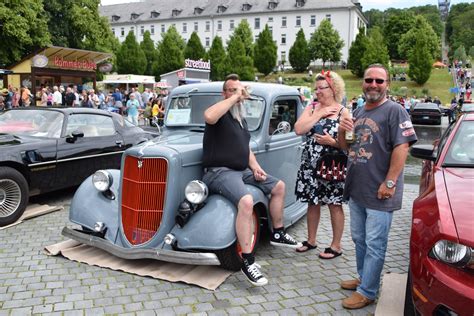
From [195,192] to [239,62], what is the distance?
6103cm

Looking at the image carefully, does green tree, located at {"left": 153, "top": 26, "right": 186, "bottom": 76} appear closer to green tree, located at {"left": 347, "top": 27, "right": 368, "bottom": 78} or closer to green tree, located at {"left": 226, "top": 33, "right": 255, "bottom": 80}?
green tree, located at {"left": 226, "top": 33, "right": 255, "bottom": 80}

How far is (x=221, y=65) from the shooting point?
6606 centimetres

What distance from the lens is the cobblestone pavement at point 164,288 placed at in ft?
12.3

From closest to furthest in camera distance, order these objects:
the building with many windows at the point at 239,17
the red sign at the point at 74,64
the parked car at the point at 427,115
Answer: the red sign at the point at 74,64 < the parked car at the point at 427,115 < the building with many windows at the point at 239,17

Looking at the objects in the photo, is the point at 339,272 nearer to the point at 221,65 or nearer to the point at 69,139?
the point at 69,139

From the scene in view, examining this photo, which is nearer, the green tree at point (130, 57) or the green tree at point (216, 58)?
the green tree at point (216, 58)

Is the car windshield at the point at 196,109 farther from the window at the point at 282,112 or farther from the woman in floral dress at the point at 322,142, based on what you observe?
the woman in floral dress at the point at 322,142

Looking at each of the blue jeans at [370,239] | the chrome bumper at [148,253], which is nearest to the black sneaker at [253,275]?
the chrome bumper at [148,253]

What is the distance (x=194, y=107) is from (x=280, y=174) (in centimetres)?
141

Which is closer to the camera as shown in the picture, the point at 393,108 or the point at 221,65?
the point at 393,108

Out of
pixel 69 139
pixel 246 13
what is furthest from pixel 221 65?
pixel 69 139

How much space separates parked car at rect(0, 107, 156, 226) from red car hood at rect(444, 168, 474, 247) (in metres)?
5.27

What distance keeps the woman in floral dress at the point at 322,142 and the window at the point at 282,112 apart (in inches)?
35.3

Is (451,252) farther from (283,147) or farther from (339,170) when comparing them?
(283,147)
